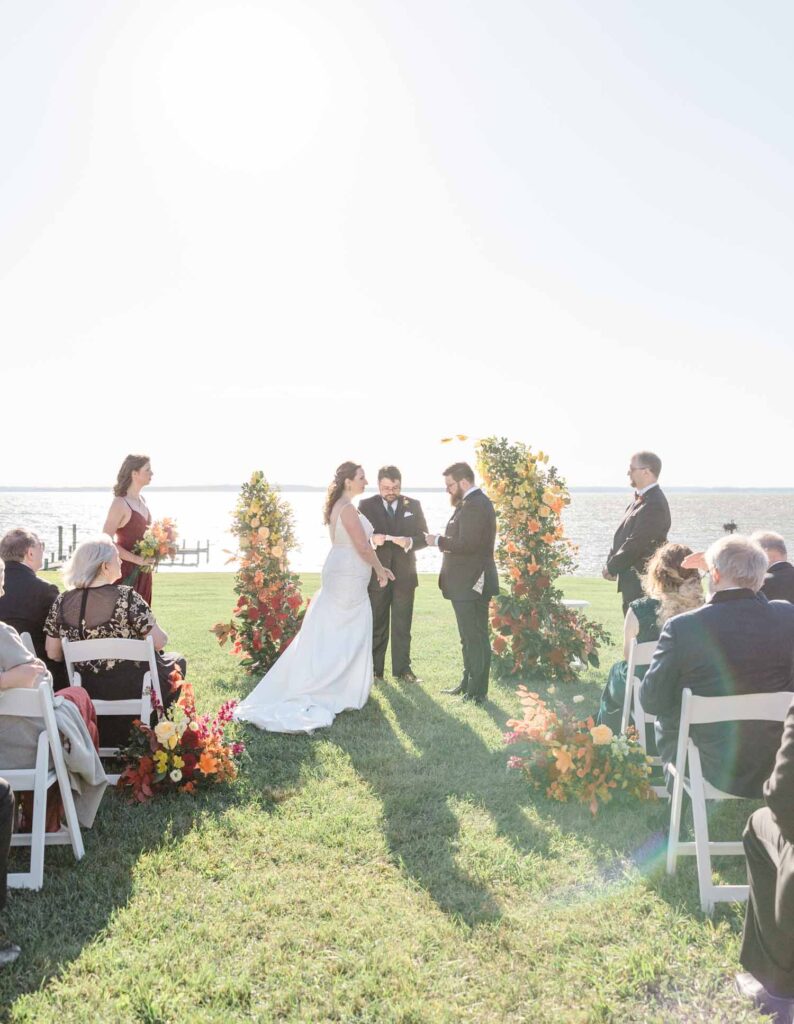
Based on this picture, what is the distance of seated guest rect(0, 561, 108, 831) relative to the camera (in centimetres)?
424

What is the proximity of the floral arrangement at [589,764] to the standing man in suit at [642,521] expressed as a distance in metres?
3.09

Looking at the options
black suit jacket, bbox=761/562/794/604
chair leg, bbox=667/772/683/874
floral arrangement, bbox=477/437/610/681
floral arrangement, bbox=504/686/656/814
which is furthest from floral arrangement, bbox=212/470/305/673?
chair leg, bbox=667/772/683/874

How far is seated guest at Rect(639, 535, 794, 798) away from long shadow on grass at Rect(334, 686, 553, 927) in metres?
1.26

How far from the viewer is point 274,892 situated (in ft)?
13.8

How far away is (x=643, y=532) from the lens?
8.45m

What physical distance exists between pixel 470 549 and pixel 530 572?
178 cm

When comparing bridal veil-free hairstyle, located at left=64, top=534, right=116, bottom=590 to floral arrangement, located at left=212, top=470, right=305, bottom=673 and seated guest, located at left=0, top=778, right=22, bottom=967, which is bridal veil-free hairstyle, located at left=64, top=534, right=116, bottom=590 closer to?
seated guest, located at left=0, top=778, right=22, bottom=967

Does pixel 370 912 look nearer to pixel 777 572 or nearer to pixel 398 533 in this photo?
pixel 777 572

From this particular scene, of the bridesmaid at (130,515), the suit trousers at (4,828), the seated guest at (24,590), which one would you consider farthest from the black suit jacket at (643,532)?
the suit trousers at (4,828)

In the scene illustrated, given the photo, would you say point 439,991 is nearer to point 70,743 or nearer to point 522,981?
point 522,981

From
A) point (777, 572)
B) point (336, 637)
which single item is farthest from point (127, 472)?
Result: point (777, 572)

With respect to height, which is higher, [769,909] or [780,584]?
[780,584]

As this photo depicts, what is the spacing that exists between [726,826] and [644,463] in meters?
4.34

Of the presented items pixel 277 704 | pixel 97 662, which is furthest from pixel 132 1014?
pixel 277 704
